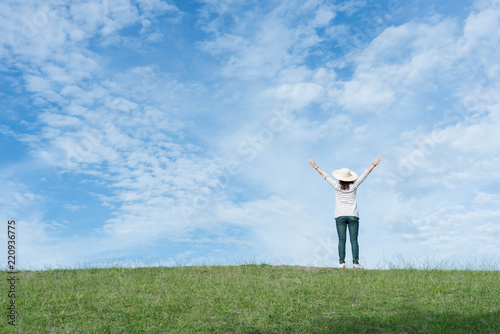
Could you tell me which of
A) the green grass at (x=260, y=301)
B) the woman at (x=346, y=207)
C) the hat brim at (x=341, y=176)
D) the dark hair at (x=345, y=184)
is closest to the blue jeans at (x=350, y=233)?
the woman at (x=346, y=207)

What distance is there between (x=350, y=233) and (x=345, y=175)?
1.81 meters

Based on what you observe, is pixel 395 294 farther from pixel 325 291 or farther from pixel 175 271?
pixel 175 271

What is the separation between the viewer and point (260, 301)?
10.3 metres

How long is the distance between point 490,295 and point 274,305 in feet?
17.4

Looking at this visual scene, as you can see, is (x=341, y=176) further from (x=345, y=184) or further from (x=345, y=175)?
(x=345, y=184)

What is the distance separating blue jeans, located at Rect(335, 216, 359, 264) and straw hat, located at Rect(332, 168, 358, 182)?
3.99ft

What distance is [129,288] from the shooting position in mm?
11445

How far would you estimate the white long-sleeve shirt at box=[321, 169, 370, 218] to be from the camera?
45.5 feet

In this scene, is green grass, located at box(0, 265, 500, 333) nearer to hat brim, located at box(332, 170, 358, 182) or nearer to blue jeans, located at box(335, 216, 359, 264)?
blue jeans, located at box(335, 216, 359, 264)

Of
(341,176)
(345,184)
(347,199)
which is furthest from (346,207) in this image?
(341,176)

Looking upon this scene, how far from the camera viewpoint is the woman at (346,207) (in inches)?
544

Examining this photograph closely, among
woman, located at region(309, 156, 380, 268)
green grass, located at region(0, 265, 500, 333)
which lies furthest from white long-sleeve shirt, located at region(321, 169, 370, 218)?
green grass, located at region(0, 265, 500, 333)

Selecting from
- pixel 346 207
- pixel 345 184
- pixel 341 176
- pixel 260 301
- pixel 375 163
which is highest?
pixel 375 163

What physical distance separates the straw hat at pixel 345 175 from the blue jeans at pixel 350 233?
1.21 meters
